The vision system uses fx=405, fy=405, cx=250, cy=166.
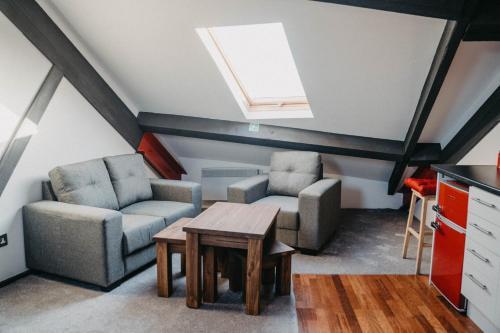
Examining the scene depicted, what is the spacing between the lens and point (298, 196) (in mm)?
3535

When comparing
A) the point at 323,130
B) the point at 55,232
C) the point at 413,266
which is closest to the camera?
the point at 55,232

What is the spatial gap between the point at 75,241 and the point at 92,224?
0.21 metres

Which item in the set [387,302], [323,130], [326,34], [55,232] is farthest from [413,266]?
[55,232]

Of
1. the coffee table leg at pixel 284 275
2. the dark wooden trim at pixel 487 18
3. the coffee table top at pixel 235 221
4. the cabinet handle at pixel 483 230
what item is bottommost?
the coffee table leg at pixel 284 275

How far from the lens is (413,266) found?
321 centimetres

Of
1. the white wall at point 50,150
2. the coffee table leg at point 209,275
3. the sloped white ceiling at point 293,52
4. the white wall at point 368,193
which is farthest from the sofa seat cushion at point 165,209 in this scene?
the white wall at point 368,193

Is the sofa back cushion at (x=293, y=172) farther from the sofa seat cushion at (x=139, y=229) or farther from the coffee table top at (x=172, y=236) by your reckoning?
the coffee table top at (x=172, y=236)

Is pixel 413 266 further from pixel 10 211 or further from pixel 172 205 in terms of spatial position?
pixel 10 211

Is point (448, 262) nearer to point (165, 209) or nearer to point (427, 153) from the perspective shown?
point (427, 153)

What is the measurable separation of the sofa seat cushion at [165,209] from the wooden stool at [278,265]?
85 centimetres

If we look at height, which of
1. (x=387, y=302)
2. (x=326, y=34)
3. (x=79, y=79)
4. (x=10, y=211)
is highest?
(x=326, y=34)

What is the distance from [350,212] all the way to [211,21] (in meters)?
2.79

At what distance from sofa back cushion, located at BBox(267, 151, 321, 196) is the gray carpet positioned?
0.82 metres

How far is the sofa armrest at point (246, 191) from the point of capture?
3.62 metres
